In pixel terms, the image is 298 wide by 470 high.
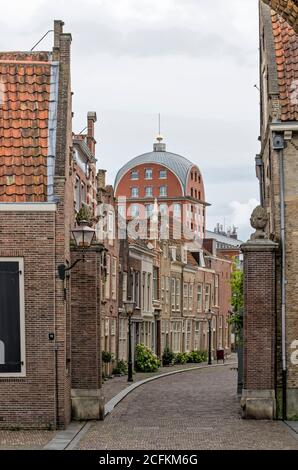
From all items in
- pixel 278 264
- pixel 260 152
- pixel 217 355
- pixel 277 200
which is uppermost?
pixel 260 152

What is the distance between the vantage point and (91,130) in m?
55.5

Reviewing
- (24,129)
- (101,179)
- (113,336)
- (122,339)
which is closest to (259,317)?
(24,129)

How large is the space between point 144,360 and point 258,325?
3070 cm

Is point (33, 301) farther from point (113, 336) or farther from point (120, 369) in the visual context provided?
point (113, 336)

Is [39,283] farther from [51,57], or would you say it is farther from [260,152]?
[260,152]

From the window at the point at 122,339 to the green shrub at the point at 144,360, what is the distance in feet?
3.18

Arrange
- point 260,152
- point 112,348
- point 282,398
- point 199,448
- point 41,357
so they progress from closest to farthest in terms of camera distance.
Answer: point 199,448 < point 41,357 < point 282,398 < point 260,152 < point 112,348

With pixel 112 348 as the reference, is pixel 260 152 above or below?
above

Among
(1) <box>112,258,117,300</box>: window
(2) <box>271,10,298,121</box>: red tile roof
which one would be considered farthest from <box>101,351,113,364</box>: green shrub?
(2) <box>271,10,298,121</box>: red tile roof

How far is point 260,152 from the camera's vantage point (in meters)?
32.6

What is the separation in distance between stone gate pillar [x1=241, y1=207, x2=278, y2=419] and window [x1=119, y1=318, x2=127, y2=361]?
28475 millimetres

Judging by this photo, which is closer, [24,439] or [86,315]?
[24,439]

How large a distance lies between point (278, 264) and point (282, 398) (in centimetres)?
332
